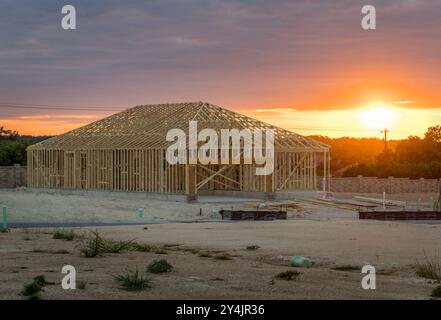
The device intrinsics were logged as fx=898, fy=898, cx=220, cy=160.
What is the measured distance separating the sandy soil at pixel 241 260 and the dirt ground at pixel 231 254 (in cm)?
2

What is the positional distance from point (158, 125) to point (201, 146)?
21.2ft

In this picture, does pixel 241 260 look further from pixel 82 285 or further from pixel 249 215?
pixel 249 215

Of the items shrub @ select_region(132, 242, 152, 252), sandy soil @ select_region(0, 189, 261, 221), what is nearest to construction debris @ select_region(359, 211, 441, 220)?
sandy soil @ select_region(0, 189, 261, 221)

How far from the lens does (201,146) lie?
50.8 metres

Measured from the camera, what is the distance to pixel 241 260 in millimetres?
22219

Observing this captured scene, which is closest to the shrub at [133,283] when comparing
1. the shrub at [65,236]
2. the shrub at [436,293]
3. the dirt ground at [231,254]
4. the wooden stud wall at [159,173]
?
the dirt ground at [231,254]

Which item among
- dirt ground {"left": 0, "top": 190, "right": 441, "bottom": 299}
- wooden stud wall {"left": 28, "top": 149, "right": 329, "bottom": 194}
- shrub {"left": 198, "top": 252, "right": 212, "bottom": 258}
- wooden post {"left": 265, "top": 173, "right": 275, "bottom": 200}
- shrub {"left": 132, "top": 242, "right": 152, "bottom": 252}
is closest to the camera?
dirt ground {"left": 0, "top": 190, "right": 441, "bottom": 299}

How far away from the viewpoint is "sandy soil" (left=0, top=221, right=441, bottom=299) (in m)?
16.5

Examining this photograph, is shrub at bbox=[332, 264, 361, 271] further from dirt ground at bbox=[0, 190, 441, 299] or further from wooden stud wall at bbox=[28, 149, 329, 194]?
wooden stud wall at bbox=[28, 149, 329, 194]

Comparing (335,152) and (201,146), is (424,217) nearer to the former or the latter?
(201,146)

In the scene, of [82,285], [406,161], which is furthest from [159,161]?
[406,161]

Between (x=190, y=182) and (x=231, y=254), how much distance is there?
25.1m

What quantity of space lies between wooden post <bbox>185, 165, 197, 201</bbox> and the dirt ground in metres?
6.00
